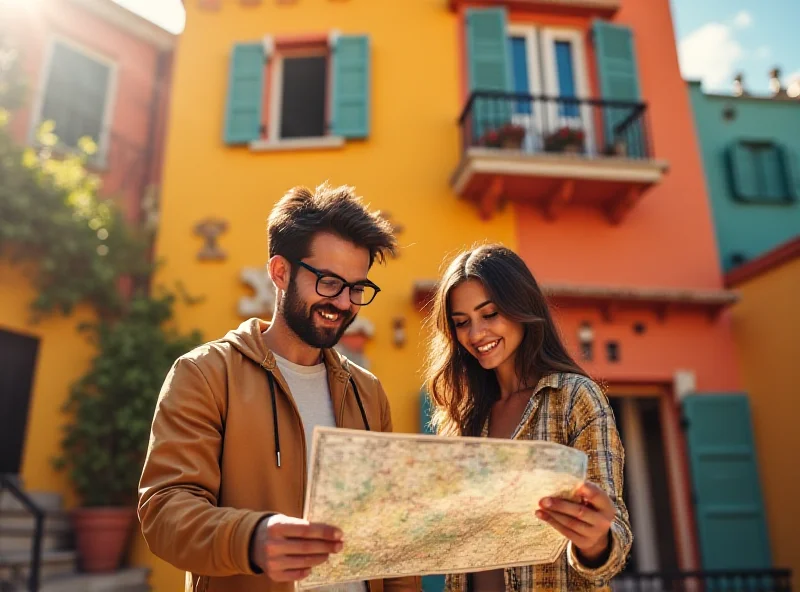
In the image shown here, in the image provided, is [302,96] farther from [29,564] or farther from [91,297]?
[29,564]

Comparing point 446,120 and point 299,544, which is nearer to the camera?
point 299,544

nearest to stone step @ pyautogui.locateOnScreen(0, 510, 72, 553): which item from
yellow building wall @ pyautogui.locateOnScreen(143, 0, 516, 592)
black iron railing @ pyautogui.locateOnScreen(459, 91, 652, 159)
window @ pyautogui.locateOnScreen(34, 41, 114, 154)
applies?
yellow building wall @ pyautogui.locateOnScreen(143, 0, 516, 592)

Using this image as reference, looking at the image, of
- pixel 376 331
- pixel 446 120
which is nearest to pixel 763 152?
pixel 446 120

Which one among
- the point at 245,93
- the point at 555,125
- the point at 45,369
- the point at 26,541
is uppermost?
the point at 245,93

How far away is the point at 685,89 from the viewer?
7.93 m

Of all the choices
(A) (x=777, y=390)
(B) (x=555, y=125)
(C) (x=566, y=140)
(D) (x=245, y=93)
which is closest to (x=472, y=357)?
(C) (x=566, y=140)

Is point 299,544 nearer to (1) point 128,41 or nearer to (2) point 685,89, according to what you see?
(2) point 685,89

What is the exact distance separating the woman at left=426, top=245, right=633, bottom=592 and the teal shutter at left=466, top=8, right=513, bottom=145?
17.1 feet

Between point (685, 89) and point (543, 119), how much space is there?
202 cm

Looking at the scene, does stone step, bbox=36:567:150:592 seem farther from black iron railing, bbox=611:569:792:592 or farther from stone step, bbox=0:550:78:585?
black iron railing, bbox=611:569:792:592

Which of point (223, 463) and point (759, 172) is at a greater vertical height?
point (759, 172)

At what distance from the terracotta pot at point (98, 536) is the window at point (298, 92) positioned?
13.4 ft

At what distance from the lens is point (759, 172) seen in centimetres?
830

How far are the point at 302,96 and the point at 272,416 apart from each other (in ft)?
22.6
